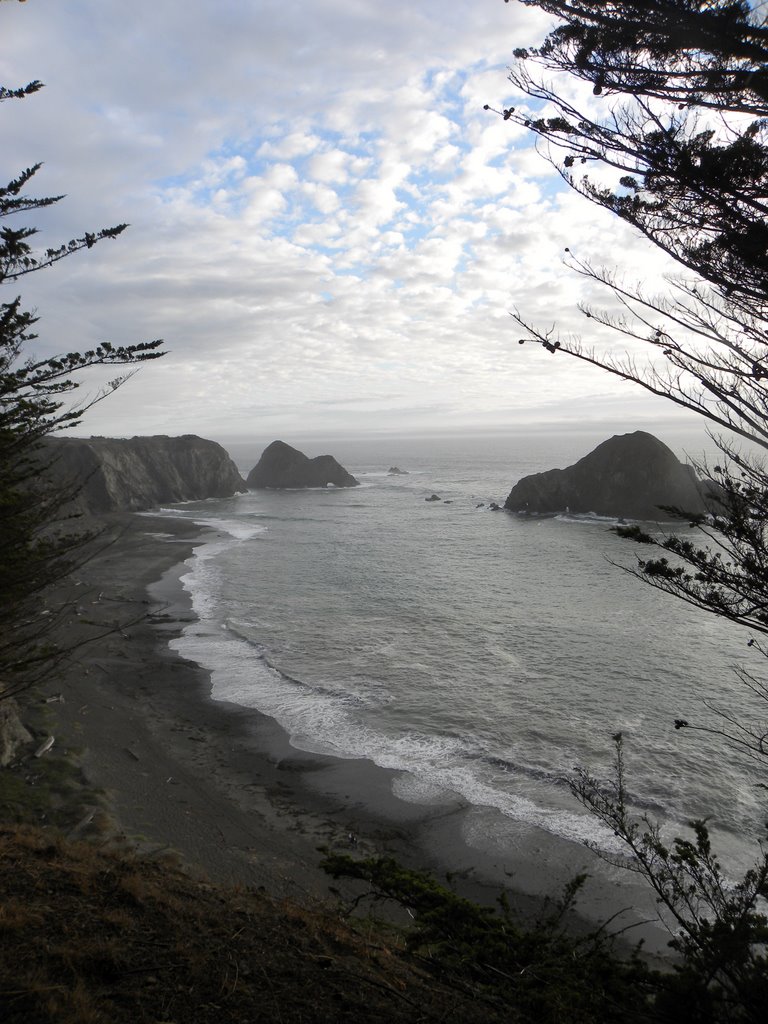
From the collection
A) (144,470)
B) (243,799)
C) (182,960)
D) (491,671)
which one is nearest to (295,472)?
(144,470)

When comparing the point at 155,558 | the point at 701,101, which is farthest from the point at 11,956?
the point at 155,558

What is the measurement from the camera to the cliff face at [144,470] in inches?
2876

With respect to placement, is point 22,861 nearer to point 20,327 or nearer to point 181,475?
point 20,327

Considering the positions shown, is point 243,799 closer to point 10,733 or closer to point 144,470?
point 10,733

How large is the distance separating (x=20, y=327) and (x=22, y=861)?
793 centimetres

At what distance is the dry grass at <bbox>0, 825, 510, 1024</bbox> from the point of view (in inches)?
229

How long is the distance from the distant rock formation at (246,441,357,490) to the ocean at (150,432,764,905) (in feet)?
186

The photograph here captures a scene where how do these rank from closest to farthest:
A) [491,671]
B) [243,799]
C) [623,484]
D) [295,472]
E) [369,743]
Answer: [243,799] → [369,743] → [491,671] → [623,484] → [295,472]

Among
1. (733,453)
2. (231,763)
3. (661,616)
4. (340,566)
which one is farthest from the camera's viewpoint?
(340,566)

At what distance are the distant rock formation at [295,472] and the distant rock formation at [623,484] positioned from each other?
45.5 metres

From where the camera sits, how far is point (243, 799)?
14961 millimetres

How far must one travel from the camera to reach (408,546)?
5031 centimetres

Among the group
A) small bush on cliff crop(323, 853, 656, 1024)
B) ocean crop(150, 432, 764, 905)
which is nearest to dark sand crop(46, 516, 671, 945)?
ocean crop(150, 432, 764, 905)

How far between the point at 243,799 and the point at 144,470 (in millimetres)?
75905
